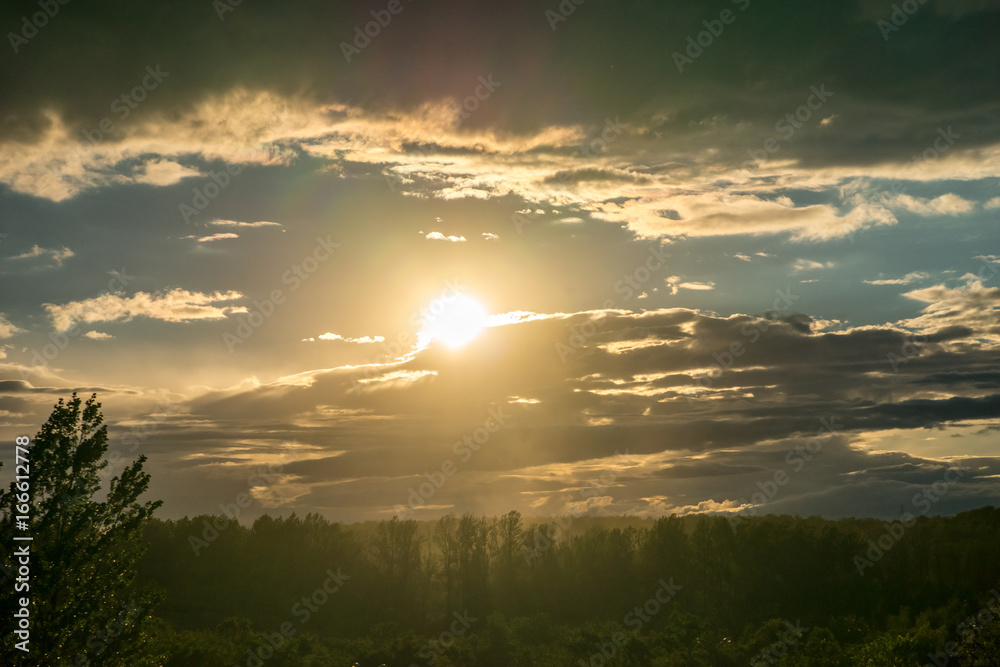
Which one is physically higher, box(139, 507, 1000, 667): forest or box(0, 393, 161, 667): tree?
box(0, 393, 161, 667): tree

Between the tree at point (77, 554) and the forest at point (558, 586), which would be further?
the forest at point (558, 586)

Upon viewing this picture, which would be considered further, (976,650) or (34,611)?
(976,650)

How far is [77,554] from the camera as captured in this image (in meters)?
36.1

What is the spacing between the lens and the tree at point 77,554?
3450cm

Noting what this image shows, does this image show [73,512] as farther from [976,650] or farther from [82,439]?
[976,650]

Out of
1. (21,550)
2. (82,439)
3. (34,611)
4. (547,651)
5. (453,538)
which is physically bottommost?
(547,651)

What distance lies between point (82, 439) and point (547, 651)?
102 metres

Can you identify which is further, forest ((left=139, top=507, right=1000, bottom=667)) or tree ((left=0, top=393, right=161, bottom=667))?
forest ((left=139, top=507, right=1000, bottom=667))

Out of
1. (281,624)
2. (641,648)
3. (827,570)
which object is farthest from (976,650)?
(281,624)

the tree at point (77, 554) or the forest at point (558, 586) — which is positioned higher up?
the tree at point (77, 554)

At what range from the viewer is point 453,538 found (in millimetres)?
179125

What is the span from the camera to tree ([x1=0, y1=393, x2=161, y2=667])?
3450 cm

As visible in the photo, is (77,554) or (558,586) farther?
(558,586)

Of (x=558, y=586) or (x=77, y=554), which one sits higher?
(x=77, y=554)
